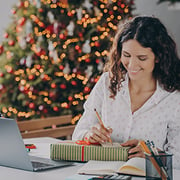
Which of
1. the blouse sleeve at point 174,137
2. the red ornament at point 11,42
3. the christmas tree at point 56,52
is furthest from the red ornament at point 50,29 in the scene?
the blouse sleeve at point 174,137

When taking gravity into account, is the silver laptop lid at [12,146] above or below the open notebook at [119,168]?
above

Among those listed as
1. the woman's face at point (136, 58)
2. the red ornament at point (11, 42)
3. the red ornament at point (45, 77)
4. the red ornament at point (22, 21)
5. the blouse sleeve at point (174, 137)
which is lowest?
the red ornament at point (45, 77)

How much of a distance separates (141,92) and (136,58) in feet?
0.78

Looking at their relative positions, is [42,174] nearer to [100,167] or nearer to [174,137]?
[100,167]

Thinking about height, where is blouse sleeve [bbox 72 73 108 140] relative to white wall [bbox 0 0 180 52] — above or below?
below

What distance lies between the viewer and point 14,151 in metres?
1.64

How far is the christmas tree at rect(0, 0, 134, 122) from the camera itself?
4082 millimetres

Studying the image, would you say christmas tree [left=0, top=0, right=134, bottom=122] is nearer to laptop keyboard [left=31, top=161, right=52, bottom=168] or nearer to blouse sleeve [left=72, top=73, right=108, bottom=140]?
blouse sleeve [left=72, top=73, right=108, bottom=140]

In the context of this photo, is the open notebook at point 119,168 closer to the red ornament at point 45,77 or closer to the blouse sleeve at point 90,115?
the blouse sleeve at point 90,115

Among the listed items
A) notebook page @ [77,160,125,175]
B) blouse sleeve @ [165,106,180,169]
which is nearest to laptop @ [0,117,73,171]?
notebook page @ [77,160,125,175]

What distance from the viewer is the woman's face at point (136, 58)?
193 cm

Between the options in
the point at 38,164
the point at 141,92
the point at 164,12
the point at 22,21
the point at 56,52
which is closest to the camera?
the point at 38,164

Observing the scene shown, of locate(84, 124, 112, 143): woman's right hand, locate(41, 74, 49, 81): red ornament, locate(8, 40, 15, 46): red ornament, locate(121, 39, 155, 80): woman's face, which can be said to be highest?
locate(121, 39, 155, 80): woman's face

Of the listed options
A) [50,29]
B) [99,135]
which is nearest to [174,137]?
[99,135]
